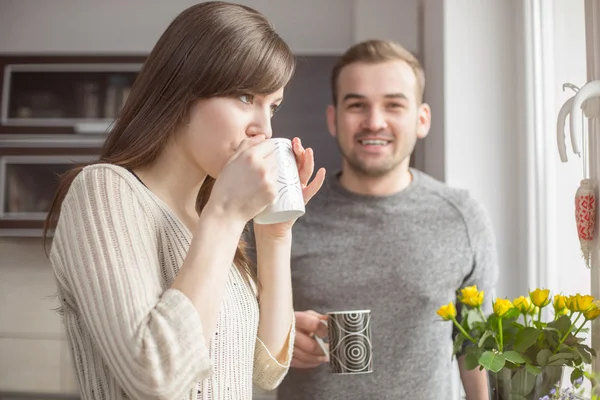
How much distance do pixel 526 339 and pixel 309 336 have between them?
1.70 feet

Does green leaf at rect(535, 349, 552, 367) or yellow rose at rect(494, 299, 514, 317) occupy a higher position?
yellow rose at rect(494, 299, 514, 317)

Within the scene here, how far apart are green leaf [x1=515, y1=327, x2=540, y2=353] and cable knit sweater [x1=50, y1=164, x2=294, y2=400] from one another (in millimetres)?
365

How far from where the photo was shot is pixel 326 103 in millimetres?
2607

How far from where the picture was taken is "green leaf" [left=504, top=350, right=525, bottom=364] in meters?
0.93

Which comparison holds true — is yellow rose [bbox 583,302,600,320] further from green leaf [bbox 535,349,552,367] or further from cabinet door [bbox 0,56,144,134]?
cabinet door [bbox 0,56,144,134]

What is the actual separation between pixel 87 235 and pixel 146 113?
0.20 m

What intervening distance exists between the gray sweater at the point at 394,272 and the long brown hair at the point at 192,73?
0.79 m

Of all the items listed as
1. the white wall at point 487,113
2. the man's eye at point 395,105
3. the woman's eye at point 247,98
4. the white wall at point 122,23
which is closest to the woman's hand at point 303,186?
the woman's eye at point 247,98

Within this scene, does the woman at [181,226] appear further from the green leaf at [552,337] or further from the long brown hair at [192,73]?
the green leaf at [552,337]

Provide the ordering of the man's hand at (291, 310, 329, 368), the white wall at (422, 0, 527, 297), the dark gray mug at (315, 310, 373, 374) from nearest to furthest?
1. the dark gray mug at (315, 310, 373, 374)
2. the man's hand at (291, 310, 329, 368)
3. the white wall at (422, 0, 527, 297)

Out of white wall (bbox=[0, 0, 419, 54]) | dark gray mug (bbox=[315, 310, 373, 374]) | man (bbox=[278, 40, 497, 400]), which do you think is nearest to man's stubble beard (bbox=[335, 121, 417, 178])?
man (bbox=[278, 40, 497, 400])

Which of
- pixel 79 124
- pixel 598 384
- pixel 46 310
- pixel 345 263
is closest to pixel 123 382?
pixel 598 384

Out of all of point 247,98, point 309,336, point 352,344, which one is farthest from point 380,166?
point 247,98

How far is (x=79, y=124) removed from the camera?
272 cm
